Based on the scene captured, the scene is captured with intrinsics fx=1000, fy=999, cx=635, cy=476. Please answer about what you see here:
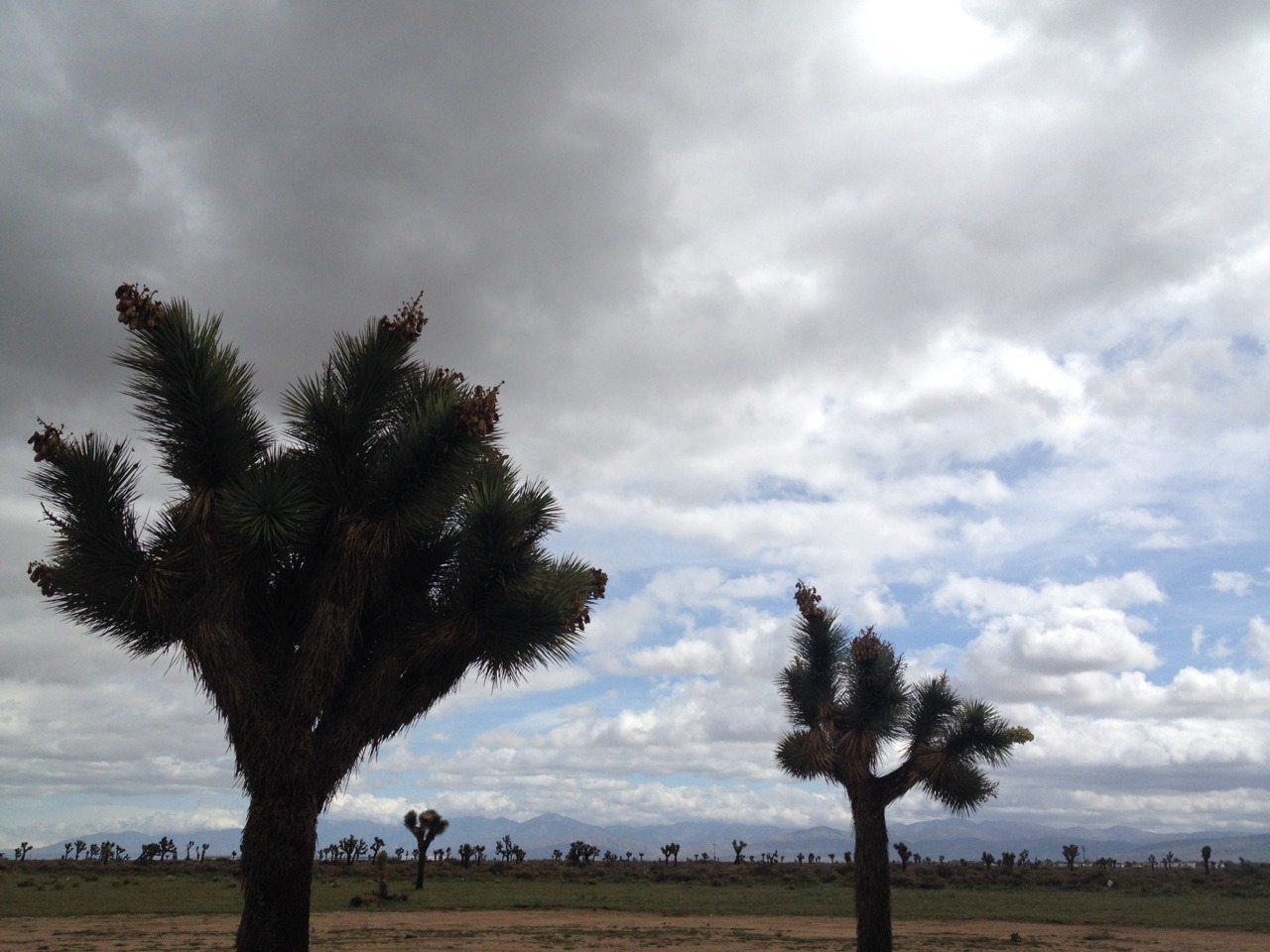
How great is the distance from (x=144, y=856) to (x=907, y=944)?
207 ft

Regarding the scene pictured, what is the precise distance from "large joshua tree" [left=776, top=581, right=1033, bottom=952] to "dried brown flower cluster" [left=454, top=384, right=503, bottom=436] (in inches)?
342

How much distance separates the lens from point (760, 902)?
1532 inches

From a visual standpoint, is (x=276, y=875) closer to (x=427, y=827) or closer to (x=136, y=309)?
(x=136, y=309)

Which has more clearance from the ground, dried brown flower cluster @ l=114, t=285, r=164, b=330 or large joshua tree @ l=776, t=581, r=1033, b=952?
dried brown flower cluster @ l=114, t=285, r=164, b=330

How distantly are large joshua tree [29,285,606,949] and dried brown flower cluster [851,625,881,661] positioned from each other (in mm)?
6963

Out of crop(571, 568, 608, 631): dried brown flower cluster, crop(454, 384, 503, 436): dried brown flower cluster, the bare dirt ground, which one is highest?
crop(454, 384, 503, 436): dried brown flower cluster

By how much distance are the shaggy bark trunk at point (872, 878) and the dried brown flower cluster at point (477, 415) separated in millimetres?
9720

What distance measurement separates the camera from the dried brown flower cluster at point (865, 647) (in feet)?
52.3

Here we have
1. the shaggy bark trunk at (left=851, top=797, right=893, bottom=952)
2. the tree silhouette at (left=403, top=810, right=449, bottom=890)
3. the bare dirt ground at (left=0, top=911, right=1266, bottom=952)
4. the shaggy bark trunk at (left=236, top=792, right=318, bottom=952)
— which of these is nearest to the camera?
the shaggy bark trunk at (left=236, top=792, right=318, bottom=952)

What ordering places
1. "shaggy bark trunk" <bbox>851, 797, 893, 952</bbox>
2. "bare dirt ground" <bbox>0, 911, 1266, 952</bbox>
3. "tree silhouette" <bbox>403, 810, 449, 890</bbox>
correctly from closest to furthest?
"shaggy bark trunk" <bbox>851, 797, 893, 952</bbox>, "bare dirt ground" <bbox>0, 911, 1266, 952</bbox>, "tree silhouette" <bbox>403, 810, 449, 890</bbox>

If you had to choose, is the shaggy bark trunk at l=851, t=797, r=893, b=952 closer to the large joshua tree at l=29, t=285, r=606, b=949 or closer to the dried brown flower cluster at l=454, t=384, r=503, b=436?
the large joshua tree at l=29, t=285, r=606, b=949

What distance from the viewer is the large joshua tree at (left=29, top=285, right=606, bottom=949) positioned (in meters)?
9.27

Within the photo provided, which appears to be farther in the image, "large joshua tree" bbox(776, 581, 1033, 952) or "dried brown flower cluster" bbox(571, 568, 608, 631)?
"large joshua tree" bbox(776, 581, 1033, 952)

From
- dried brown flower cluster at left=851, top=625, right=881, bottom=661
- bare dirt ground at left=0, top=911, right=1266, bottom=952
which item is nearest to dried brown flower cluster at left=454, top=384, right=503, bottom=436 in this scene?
dried brown flower cluster at left=851, top=625, right=881, bottom=661
